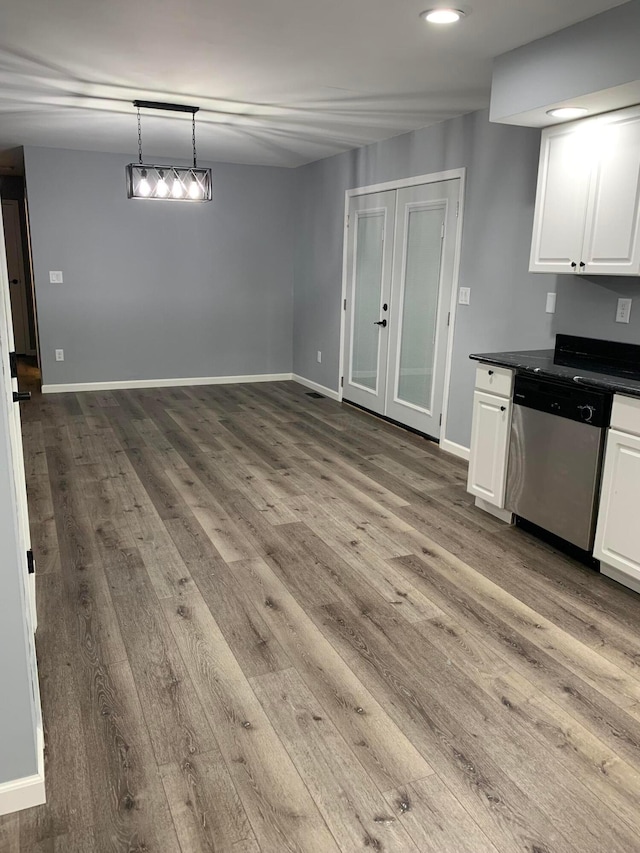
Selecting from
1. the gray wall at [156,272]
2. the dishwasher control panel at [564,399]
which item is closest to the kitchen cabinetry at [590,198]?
the dishwasher control panel at [564,399]

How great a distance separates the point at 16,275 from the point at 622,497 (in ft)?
28.7

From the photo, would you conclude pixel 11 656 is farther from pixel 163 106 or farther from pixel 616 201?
pixel 163 106

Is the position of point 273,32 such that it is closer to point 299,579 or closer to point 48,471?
point 299,579

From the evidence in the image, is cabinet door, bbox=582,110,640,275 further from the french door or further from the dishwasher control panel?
the french door

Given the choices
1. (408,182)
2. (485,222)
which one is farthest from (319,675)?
(408,182)

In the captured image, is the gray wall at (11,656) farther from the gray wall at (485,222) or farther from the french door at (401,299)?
the french door at (401,299)

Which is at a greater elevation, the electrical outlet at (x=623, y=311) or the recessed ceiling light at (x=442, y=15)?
the recessed ceiling light at (x=442, y=15)

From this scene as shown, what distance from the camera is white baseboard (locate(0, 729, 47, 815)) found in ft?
5.62

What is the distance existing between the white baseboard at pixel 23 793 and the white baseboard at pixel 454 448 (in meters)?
3.61

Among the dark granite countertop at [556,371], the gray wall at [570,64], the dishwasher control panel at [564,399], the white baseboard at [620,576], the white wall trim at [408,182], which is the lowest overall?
the white baseboard at [620,576]

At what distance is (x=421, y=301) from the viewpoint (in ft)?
17.1

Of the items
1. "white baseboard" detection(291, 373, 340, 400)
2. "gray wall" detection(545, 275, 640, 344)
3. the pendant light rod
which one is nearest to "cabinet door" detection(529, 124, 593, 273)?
"gray wall" detection(545, 275, 640, 344)

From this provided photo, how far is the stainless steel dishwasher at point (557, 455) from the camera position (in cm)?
303

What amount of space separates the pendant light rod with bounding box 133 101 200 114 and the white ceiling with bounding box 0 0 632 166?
3.8 inches
